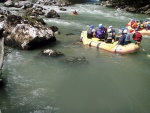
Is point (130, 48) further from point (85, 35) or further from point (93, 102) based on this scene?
point (93, 102)

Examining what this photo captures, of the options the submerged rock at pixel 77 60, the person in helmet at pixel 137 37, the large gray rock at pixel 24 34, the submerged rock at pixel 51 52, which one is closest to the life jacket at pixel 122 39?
the person in helmet at pixel 137 37

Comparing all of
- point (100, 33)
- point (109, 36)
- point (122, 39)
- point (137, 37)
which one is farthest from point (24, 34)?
point (137, 37)

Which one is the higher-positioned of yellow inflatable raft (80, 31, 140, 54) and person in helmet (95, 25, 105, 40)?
person in helmet (95, 25, 105, 40)

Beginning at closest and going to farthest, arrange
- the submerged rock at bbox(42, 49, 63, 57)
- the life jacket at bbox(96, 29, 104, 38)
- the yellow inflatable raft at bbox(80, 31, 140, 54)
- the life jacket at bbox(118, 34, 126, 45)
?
the submerged rock at bbox(42, 49, 63, 57), the yellow inflatable raft at bbox(80, 31, 140, 54), the life jacket at bbox(118, 34, 126, 45), the life jacket at bbox(96, 29, 104, 38)

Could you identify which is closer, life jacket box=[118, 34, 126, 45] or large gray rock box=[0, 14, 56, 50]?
large gray rock box=[0, 14, 56, 50]

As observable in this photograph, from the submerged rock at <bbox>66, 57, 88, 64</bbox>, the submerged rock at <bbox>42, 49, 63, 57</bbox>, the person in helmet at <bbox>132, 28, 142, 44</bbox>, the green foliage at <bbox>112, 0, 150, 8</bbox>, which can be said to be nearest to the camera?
the submerged rock at <bbox>66, 57, 88, 64</bbox>

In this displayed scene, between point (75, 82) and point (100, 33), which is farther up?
point (100, 33)

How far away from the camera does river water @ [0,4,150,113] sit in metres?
10.4

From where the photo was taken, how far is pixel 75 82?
12.5 metres

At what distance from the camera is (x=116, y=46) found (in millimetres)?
17188

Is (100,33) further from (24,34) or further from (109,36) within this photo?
(24,34)

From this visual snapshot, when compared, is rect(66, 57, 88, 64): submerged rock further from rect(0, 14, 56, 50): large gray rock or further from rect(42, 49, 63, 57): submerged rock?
rect(0, 14, 56, 50): large gray rock

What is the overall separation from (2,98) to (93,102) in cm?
387

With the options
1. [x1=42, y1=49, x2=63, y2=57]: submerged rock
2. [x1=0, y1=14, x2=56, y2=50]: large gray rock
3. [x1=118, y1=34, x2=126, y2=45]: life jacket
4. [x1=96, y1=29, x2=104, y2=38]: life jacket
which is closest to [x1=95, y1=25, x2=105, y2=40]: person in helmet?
[x1=96, y1=29, x2=104, y2=38]: life jacket
